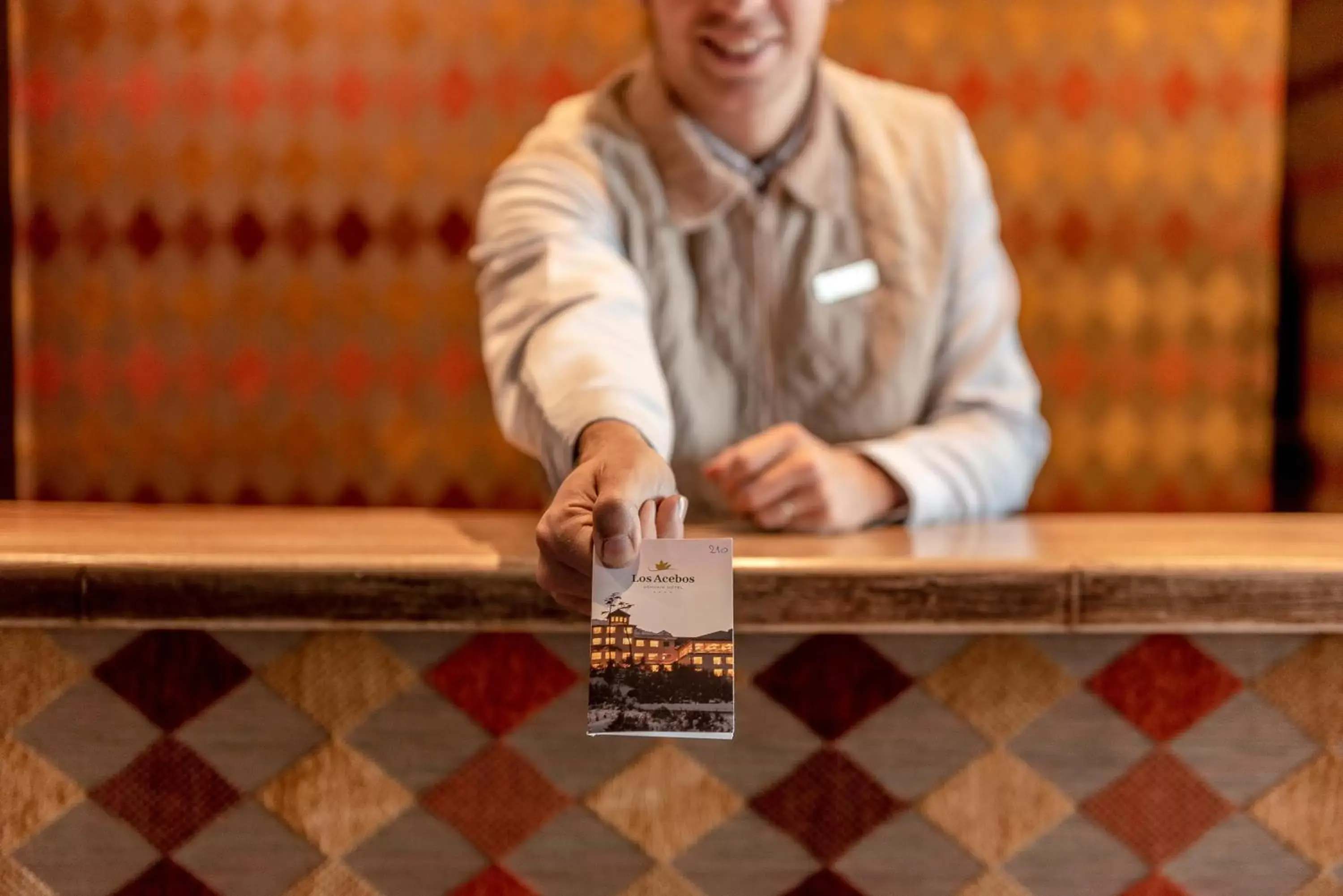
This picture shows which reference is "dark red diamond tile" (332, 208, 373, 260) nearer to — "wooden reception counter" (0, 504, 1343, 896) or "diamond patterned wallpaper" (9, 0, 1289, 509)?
"diamond patterned wallpaper" (9, 0, 1289, 509)

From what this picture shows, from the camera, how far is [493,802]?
2.74 feet

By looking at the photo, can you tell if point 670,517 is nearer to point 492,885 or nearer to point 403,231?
point 492,885

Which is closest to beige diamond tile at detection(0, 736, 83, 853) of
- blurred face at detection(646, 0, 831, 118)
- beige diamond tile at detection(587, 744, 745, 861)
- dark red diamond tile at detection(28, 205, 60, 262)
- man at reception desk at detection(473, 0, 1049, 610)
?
beige diamond tile at detection(587, 744, 745, 861)

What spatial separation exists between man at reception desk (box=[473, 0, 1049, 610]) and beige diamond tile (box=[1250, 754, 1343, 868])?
1.21 ft

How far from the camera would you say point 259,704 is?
835mm

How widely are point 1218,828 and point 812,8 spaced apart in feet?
2.69

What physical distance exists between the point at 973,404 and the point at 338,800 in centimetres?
74

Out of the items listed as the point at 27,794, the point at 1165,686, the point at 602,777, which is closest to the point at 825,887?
the point at 602,777

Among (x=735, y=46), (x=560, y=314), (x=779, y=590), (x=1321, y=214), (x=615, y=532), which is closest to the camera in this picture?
(x=615, y=532)

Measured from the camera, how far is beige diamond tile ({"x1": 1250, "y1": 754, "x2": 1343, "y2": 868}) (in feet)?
2.75

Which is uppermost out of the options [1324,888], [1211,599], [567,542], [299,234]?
[299,234]

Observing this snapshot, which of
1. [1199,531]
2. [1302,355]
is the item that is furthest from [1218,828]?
[1302,355]

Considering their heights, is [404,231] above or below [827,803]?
above

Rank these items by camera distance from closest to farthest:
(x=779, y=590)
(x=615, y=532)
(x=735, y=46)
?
(x=615, y=532) → (x=779, y=590) → (x=735, y=46)
